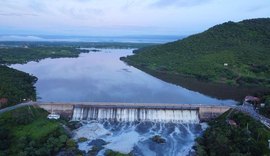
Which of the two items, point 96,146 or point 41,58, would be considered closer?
point 96,146

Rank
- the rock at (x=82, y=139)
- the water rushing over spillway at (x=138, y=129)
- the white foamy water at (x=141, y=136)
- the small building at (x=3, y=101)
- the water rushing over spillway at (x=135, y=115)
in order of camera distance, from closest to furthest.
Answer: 1. the white foamy water at (x=141, y=136)
2. the water rushing over spillway at (x=138, y=129)
3. the rock at (x=82, y=139)
4. the small building at (x=3, y=101)
5. the water rushing over spillway at (x=135, y=115)

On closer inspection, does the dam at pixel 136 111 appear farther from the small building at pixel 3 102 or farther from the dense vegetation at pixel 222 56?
the dense vegetation at pixel 222 56

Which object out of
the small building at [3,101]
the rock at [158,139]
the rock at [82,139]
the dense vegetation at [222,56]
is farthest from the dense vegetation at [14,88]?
the dense vegetation at [222,56]

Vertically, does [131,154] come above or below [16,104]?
below

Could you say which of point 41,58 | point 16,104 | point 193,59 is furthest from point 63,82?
point 41,58

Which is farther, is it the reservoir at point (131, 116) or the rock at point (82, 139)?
the rock at point (82, 139)

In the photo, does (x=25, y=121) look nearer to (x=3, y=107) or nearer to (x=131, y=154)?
(x=3, y=107)
